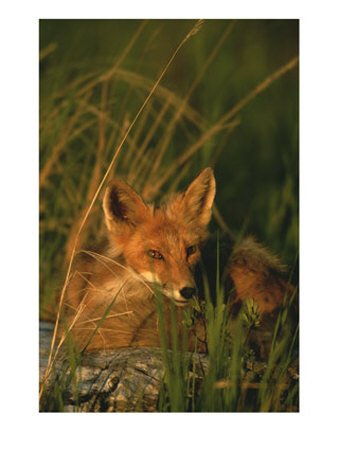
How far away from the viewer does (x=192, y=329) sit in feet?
10.5

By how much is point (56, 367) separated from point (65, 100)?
7.39 ft

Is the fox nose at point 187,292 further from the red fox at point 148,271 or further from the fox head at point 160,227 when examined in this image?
the fox head at point 160,227

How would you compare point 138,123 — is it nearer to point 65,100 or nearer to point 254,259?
point 65,100

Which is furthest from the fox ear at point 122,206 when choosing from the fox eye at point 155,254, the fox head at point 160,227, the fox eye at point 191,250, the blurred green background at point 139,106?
the blurred green background at point 139,106

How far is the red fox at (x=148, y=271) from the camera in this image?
332 cm

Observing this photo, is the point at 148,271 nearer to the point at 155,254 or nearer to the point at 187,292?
the point at 155,254

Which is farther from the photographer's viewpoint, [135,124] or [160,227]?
[135,124]

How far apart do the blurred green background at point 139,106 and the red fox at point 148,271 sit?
64cm

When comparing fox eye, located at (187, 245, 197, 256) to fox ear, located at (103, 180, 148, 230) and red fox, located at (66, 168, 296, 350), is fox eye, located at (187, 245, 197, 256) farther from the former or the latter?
fox ear, located at (103, 180, 148, 230)

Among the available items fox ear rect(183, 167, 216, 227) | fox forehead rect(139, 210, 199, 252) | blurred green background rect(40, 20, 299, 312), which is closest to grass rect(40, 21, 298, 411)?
blurred green background rect(40, 20, 299, 312)

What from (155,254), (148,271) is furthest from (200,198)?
(148,271)

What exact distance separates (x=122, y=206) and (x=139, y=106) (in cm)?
139

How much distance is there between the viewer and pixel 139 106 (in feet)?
15.6

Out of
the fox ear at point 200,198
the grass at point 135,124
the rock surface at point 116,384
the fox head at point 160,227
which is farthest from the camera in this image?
the grass at point 135,124
